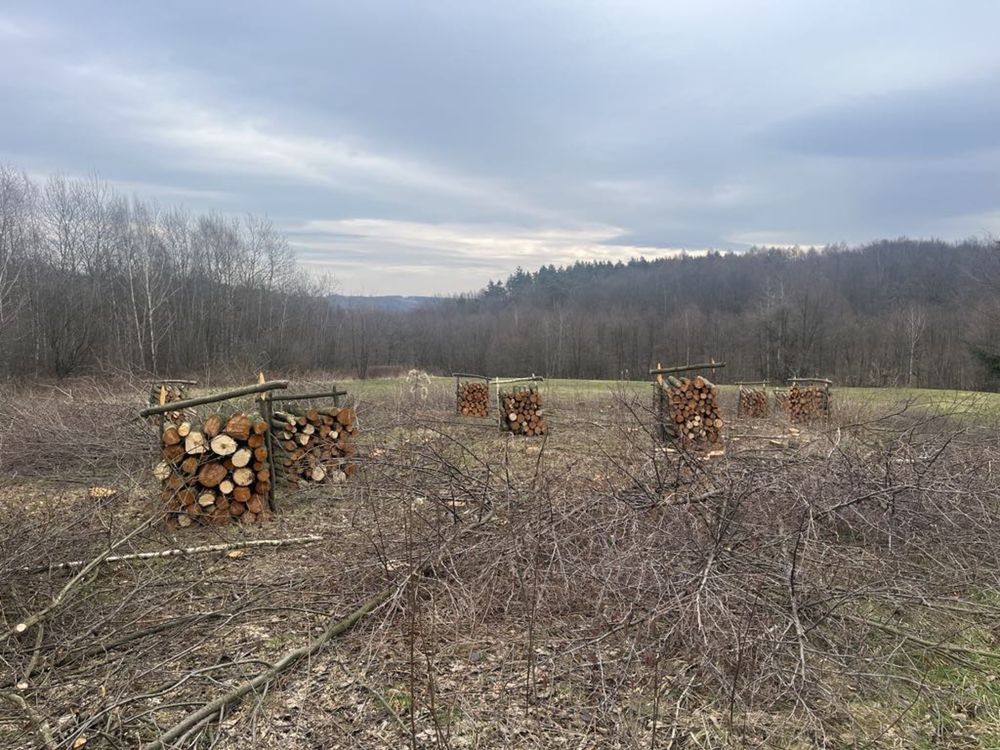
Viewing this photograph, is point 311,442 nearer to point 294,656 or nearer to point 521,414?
point 294,656

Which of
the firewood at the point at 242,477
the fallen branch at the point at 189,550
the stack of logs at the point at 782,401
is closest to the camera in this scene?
the fallen branch at the point at 189,550

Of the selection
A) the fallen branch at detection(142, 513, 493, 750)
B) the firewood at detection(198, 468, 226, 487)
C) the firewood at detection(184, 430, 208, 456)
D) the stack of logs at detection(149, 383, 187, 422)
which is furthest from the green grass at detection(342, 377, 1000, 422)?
the firewood at detection(184, 430, 208, 456)

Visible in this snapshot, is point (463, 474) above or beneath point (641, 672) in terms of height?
above

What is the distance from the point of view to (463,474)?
5.09 metres

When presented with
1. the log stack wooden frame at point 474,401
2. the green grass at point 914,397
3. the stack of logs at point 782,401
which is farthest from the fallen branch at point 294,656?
the stack of logs at point 782,401

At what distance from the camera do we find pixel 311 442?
Result: 7645 millimetres

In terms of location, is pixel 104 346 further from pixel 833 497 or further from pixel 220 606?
pixel 833 497

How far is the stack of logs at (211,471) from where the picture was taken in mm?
5805

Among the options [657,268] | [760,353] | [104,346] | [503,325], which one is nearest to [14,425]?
[104,346]

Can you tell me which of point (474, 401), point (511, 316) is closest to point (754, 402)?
point (474, 401)

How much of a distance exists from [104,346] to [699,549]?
33.3 metres

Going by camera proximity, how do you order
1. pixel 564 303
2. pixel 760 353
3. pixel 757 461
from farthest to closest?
pixel 564 303 → pixel 760 353 → pixel 757 461

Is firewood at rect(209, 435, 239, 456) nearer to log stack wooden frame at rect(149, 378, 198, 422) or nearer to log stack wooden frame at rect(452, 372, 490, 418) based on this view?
log stack wooden frame at rect(149, 378, 198, 422)

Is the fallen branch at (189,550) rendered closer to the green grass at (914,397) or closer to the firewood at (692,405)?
the green grass at (914,397)
